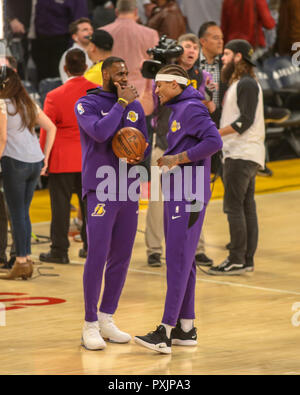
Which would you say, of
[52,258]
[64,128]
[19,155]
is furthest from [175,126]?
[52,258]

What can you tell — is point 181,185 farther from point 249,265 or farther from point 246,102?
point 249,265

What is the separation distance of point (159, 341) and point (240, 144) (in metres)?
2.97

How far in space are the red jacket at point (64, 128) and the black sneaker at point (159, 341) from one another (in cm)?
339

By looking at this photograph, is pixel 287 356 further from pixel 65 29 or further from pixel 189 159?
pixel 65 29

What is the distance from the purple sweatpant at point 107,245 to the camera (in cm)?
719

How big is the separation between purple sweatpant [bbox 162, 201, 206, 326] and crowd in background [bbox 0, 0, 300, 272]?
2817 millimetres

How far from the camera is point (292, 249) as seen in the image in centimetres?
1076

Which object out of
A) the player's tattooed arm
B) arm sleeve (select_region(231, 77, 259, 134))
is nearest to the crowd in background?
arm sleeve (select_region(231, 77, 259, 134))

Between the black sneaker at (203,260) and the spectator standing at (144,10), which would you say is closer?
the black sneaker at (203,260)

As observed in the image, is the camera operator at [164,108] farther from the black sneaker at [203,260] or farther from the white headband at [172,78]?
the white headband at [172,78]

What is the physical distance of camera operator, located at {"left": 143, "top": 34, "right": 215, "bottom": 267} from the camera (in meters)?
9.38

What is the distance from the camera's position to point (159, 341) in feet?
23.5

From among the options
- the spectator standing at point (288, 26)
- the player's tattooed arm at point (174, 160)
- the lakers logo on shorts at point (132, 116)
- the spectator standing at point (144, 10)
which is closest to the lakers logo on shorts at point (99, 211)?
the player's tattooed arm at point (174, 160)
